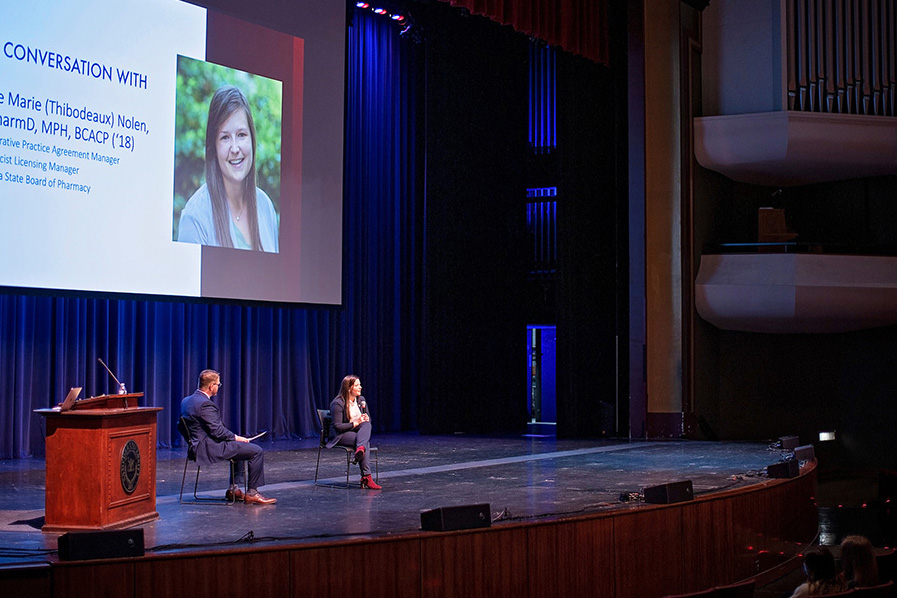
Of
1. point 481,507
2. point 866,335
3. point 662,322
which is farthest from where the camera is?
point 866,335

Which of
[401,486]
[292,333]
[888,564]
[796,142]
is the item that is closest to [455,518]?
[888,564]

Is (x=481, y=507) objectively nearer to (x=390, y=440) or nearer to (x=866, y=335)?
(x=390, y=440)

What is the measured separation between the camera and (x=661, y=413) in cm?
1179

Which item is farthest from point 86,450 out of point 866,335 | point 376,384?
point 866,335

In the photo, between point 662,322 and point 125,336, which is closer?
point 125,336

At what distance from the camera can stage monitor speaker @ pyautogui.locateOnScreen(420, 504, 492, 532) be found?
4.36m

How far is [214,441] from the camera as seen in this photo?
609cm

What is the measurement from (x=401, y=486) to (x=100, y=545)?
138 inches

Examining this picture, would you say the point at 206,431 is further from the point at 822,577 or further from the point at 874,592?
the point at 874,592

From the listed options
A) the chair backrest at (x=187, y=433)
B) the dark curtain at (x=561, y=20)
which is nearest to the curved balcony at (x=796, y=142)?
the dark curtain at (x=561, y=20)

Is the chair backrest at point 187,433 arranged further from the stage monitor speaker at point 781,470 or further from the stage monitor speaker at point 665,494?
the stage monitor speaker at point 781,470

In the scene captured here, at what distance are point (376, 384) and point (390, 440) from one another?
1541mm

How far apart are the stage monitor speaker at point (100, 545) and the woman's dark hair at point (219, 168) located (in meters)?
4.42

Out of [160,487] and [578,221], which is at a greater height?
[578,221]
